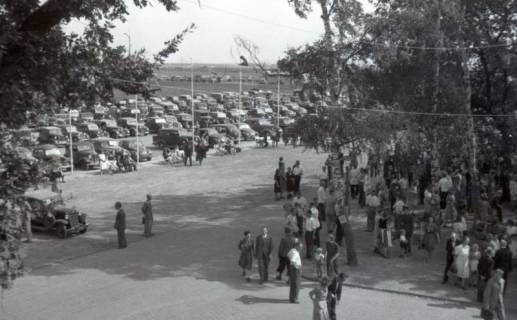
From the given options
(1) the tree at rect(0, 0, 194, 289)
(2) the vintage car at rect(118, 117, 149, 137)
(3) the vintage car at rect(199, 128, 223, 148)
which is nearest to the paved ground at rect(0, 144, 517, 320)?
(1) the tree at rect(0, 0, 194, 289)

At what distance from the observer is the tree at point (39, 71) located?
7551mm

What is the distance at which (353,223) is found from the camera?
22188 millimetres

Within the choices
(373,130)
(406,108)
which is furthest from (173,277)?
(406,108)

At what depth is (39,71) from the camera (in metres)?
7.89

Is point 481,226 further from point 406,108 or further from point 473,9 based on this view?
point 473,9

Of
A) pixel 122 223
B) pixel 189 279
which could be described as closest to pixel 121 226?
pixel 122 223

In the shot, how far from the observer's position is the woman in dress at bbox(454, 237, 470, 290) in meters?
15.2

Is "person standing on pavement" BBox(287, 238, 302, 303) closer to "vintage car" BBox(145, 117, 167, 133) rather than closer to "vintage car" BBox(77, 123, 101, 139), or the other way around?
"vintage car" BBox(77, 123, 101, 139)

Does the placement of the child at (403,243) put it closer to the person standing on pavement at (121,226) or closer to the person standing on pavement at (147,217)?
the person standing on pavement at (147,217)

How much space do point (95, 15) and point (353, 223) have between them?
586 inches

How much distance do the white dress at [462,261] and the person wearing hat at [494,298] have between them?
8.36 feet

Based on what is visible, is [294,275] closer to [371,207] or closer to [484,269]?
[484,269]

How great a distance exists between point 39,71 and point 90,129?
40546 millimetres

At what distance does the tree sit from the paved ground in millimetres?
6198
